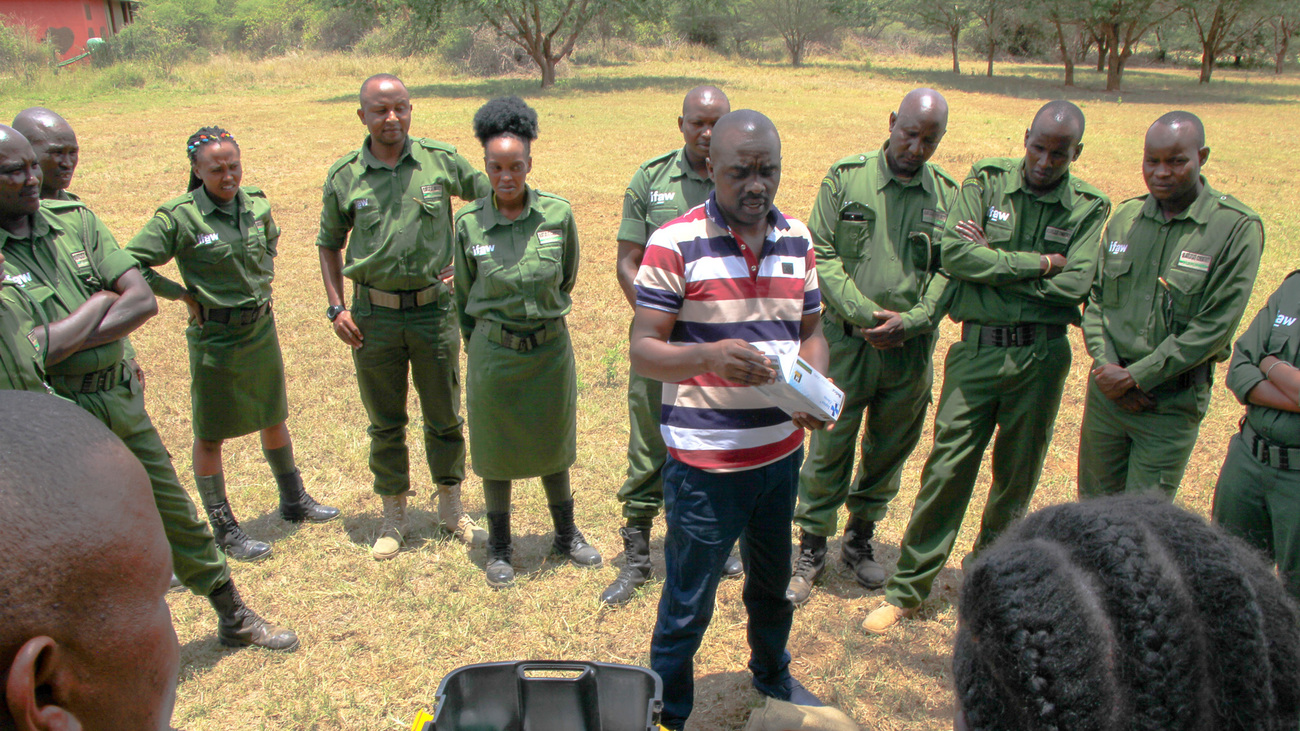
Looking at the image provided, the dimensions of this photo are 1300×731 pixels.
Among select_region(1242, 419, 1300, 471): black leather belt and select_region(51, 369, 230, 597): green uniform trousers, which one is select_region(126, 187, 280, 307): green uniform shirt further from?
select_region(1242, 419, 1300, 471): black leather belt

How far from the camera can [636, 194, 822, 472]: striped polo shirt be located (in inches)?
106

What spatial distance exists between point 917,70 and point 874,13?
335 inches

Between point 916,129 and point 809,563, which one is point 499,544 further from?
point 916,129

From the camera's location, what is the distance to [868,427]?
409cm

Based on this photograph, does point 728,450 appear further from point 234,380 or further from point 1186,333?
point 234,380

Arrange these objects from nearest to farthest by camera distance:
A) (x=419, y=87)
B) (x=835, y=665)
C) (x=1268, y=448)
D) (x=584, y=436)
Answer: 1. (x=1268, y=448)
2. (x=835, y=665)
3. (x=584, y=436)
4. (x=419, y=87)

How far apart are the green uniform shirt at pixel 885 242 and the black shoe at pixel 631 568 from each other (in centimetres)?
148

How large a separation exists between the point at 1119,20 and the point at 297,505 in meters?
32.5

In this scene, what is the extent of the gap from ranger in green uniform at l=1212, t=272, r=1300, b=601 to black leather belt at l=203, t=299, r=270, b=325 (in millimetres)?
4361

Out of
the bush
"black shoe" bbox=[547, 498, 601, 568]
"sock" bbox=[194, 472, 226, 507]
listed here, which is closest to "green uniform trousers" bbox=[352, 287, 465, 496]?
"black shoe" bbox=[547, 498, 601, 568]

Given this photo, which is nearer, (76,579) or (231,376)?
(76,579)

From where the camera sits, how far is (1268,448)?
2926 millimetres

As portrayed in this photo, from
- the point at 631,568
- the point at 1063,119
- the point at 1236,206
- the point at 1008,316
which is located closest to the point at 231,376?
the point at 631,568

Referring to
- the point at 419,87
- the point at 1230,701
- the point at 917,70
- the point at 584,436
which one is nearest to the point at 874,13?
the point at 917,70
